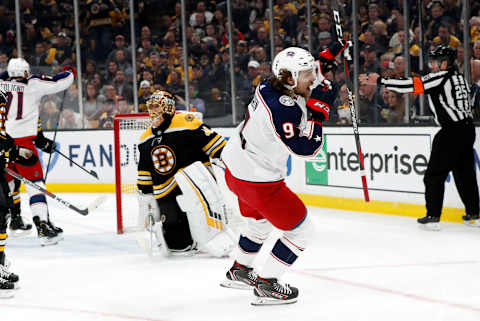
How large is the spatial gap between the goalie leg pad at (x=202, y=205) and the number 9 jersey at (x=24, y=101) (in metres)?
1.55

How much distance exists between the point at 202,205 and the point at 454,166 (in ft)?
6.85

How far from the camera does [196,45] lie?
9.35m

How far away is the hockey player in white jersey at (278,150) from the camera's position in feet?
10.2

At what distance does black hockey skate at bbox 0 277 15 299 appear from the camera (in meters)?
3.62

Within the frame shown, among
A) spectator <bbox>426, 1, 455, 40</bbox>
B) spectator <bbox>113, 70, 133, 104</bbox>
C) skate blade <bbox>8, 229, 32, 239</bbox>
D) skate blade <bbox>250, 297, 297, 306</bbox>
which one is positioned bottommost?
skate blade <bbox>8, 229, 32, 239</bbox>

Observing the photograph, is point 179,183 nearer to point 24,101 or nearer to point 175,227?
point 175,227

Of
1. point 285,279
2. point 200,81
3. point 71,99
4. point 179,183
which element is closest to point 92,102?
point 71,99

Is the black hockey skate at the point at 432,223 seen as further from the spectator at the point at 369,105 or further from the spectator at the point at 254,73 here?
the spectator at the point at 254,73

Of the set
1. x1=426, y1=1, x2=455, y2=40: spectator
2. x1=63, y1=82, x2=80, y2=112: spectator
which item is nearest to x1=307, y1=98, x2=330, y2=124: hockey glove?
x1=426, y1=1, x2=455, y2=40: spectator

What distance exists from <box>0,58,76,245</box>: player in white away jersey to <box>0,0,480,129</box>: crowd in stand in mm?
3115

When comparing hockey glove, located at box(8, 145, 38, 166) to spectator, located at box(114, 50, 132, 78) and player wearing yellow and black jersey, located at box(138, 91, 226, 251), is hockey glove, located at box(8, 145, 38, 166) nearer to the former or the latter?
player wearing yellow and black jersey, located at box(138, 91, 226, 251)

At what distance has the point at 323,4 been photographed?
7.80 metres

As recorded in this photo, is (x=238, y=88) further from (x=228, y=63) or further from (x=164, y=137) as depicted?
(x=164, y=137)

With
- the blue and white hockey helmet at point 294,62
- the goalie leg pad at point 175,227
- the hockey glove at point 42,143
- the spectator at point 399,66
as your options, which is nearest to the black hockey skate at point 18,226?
the hockey glove at point 42,143
